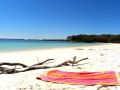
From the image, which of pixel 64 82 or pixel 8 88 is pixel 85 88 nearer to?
pixel 64 82

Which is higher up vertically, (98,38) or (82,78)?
(82,78)

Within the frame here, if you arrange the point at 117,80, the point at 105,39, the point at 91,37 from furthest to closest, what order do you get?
the point at 91,37 < the point at 105,39 < the point at 117,80

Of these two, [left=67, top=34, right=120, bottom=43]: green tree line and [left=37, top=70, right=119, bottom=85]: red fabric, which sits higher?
[left=37, top=70, right=119, bottom=85]: red fabric

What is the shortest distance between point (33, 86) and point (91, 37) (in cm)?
9225

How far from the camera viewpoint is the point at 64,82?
23.0 feet

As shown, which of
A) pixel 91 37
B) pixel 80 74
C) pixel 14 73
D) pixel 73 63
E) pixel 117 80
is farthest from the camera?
pixel 91 37

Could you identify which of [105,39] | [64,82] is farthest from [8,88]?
[105,39]

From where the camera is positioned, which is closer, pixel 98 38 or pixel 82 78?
pixel 82 78

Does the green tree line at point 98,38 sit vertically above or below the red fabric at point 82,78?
below

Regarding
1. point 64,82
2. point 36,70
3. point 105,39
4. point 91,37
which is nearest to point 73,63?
point 36,70

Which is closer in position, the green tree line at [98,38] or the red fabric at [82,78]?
the red fabric at [82,78]

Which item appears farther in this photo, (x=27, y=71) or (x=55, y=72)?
(x=27, y=71)

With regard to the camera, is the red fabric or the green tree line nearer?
the red fabric

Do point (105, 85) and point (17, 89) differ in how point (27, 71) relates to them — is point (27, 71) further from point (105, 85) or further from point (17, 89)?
point (105, 85)
